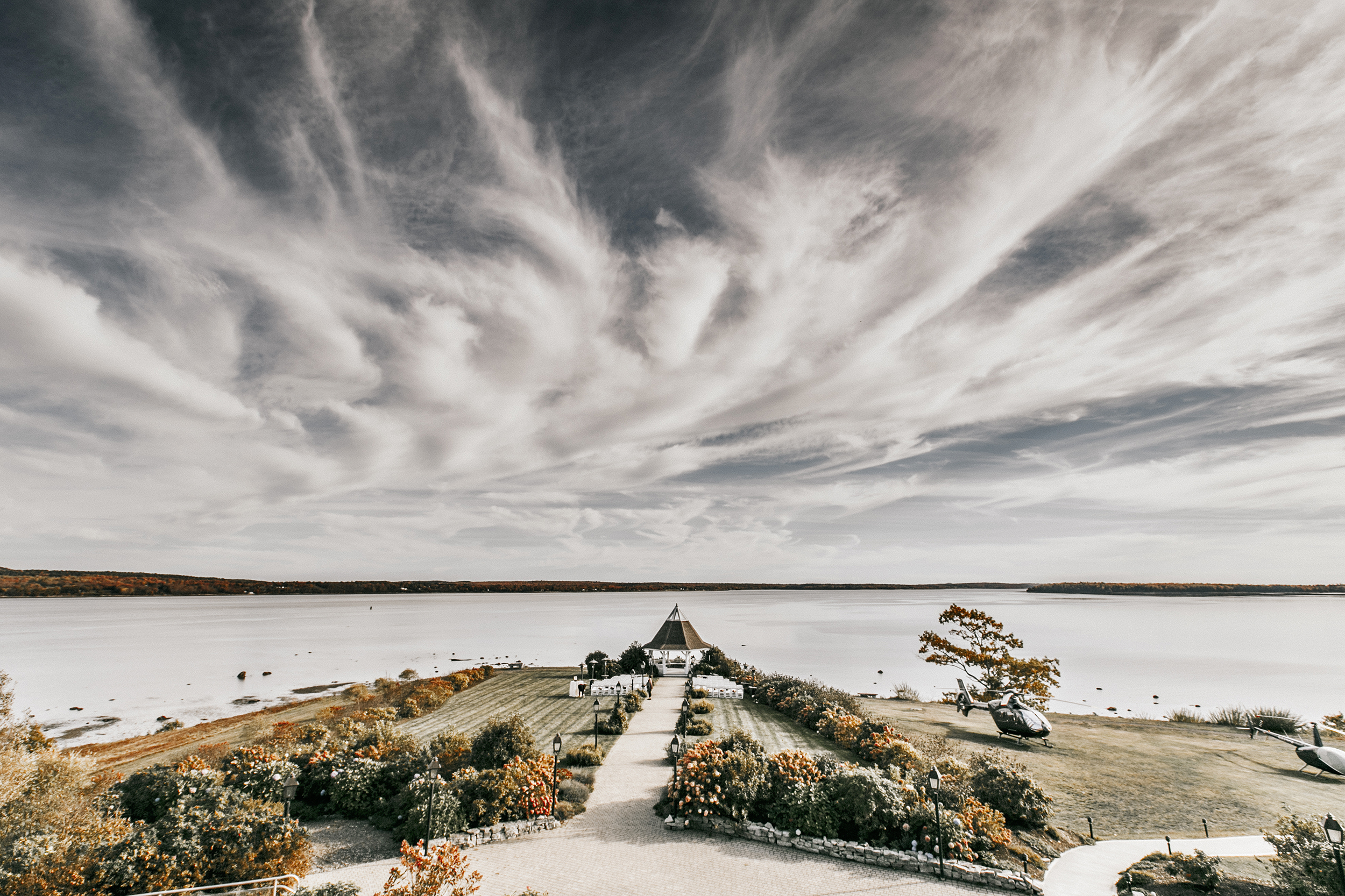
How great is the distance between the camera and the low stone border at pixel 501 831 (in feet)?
50.3

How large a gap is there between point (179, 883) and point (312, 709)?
32.1 meters

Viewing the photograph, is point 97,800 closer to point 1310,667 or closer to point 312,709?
point 312,709

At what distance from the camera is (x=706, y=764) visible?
1716 cm

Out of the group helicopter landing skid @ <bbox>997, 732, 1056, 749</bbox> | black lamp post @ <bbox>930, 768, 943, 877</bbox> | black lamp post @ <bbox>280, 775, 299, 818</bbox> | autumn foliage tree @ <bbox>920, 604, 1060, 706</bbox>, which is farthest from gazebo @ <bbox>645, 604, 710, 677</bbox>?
black lamp post @ <bbox>280, 775, 299, 818</bbox>

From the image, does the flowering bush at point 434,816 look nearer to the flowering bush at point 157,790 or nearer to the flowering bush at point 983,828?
the flowering bush at point 157,790

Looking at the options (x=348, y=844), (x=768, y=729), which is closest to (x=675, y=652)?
(x=768, y=729)

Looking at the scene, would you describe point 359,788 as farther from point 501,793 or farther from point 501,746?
point 501,793

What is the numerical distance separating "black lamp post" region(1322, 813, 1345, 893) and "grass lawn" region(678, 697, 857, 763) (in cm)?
1364

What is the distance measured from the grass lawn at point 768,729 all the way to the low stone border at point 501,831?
10046mm

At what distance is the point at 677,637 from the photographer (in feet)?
151

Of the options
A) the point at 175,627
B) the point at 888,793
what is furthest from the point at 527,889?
the point at 175,627

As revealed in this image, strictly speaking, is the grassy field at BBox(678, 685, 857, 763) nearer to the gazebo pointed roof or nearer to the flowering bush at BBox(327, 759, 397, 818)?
the gazebo pointed roof

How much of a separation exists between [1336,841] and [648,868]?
14.8 m

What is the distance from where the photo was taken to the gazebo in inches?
1756
